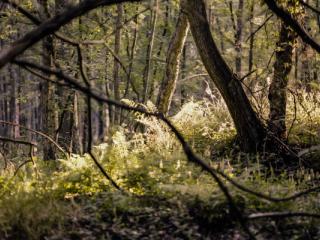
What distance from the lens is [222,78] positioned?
6.92 m

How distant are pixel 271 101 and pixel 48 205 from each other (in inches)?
182

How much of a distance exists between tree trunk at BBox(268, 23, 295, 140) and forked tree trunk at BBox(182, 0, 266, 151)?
0.44m

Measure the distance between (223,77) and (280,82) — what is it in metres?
1.09

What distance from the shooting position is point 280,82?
7.26 m

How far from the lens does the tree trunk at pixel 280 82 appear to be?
6991 millimetres

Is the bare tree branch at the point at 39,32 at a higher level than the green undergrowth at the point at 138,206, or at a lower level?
higher

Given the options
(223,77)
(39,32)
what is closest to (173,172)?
(223,77)

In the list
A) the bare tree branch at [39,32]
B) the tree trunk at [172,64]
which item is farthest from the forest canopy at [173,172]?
the tree trunk at [172,64]

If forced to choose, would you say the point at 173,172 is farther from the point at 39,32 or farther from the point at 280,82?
the point at 39,32

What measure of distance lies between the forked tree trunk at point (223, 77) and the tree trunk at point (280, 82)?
445 mm

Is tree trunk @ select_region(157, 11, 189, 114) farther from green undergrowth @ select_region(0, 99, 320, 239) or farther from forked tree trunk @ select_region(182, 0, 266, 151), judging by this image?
green undergrowth @ select_region(0, 99, 320, 239)

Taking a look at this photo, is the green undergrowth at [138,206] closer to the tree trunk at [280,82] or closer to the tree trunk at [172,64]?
the tree trunk at [280,82]

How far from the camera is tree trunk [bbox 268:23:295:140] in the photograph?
699 cm

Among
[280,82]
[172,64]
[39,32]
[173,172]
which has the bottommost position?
[173,172]
